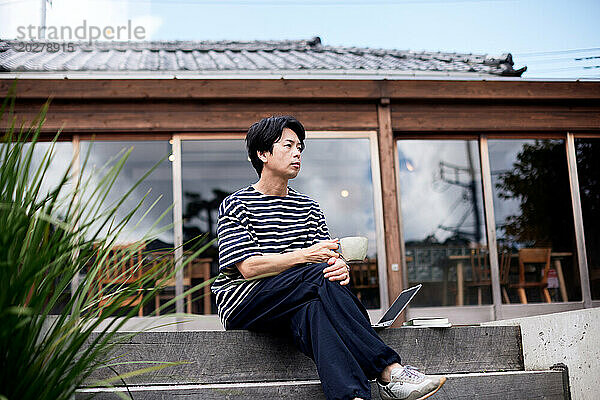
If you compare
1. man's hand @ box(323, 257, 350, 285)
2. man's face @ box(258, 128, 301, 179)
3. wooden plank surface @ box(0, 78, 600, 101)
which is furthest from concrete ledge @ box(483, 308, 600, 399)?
wooden plank surface @ box(0, 78, 600, 101)

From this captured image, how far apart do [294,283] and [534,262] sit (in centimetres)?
508

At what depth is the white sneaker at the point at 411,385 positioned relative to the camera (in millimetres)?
1993

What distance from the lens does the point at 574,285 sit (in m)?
6.43

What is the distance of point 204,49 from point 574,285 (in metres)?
4.83

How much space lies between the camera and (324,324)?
7.11ft

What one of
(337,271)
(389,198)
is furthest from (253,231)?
(389,198)

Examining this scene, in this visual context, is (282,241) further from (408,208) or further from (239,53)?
(239,53)

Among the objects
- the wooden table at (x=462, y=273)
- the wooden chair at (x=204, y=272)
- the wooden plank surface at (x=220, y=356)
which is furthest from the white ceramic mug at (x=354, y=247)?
the wooden table at (x=462, y=273)

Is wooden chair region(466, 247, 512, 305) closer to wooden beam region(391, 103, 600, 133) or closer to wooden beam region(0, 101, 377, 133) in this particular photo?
wooden beam region(391, 103, 600, 133)

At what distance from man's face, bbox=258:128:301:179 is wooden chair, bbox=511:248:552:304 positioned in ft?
14.5

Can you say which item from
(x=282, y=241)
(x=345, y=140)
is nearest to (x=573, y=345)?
(x=282, y=241)

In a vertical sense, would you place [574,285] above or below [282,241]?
below

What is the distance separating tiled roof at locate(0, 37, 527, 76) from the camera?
6.12m

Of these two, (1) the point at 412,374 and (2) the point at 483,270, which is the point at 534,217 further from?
(1) the point at 412,374
